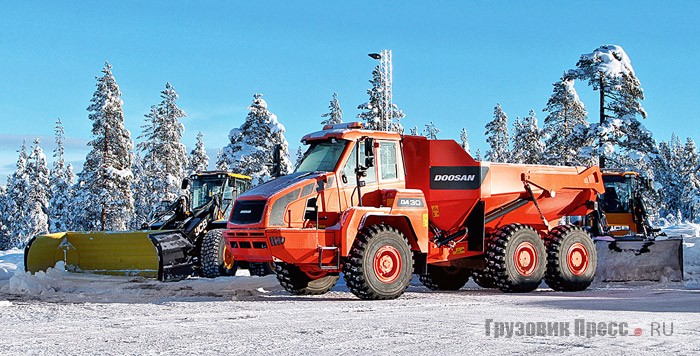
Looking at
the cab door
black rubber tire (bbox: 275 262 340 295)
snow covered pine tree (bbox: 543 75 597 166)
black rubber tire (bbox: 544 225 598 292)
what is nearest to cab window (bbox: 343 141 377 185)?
the cab door

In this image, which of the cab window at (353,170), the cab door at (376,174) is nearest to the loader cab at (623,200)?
the cab door at (376,174)

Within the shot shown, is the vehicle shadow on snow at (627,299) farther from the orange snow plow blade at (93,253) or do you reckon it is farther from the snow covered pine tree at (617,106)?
the snow covered pine tree at (617,106)

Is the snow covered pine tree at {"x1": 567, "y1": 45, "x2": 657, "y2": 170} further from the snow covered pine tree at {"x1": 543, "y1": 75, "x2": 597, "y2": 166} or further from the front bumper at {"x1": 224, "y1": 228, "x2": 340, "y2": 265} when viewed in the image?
the front bumper at {"x1": 224, "y1": 228, "x2": 340, "y2": 265}

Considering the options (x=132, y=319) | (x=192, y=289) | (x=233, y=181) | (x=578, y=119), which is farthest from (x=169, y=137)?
(x=132, y=319)

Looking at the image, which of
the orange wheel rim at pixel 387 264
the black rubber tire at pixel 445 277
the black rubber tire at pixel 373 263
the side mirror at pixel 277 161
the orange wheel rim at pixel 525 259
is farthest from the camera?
the black rubber tire at pixel 445 277

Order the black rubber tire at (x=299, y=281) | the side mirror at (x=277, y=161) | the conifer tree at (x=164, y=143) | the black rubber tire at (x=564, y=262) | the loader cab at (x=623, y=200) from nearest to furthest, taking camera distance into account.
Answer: the side mirror at (x=277, y=161) < the black rubber tire at (x=299, y=281) < the black rubber tire at (x=564, y=262) < the loader cab at (x=623, y=200) < the conifer tree at (x=164, y=143)

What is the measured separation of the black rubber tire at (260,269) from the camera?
60.0 ft

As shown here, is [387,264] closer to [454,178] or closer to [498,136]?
[454,178]

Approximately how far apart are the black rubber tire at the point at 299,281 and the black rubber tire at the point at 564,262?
13.7ft

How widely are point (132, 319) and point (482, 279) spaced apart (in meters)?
7.32

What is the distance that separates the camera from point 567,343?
7.18 m

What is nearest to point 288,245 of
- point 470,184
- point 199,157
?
point 470,184

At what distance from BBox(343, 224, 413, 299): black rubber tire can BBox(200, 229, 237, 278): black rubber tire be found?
659 cm

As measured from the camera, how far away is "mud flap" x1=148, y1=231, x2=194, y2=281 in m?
16.0
